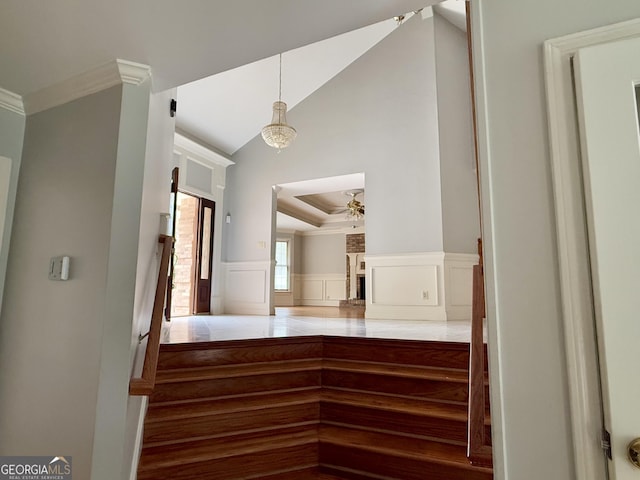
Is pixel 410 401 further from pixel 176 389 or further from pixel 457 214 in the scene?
pixel 457 214

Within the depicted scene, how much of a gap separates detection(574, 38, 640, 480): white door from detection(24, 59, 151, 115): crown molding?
5.77ft

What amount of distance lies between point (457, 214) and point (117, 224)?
4.75m

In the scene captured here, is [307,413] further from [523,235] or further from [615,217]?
[615,217]

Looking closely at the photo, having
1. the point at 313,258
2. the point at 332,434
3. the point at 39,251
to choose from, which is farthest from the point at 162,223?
the point at 313,258

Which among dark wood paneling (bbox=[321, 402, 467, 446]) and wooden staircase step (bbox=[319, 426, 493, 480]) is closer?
wooden staircase step (bbox=[319, 426, 493, 480])

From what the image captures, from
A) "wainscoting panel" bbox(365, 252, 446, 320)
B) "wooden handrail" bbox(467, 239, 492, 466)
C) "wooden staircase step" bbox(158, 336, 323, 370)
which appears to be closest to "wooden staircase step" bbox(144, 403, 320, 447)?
"wooden staircase step" bbox(158, 336, 323, 370)

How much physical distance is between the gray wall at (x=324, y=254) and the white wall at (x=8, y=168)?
9721 mm

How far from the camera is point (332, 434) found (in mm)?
2533

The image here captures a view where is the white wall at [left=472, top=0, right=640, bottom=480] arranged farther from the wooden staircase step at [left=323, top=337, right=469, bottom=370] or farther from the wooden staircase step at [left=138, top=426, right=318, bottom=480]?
the wooden staircase step at [left=323, top=337, right=469, bottom=370]

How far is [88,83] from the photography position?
6.18ft

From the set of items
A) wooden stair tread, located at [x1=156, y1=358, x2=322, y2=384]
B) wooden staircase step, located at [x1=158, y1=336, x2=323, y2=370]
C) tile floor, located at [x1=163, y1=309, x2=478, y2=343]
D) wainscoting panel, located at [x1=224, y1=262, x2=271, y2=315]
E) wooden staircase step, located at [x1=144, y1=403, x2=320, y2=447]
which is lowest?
wooden staircase step, located at [x1=144, y1=403, x2=320, y2=447]

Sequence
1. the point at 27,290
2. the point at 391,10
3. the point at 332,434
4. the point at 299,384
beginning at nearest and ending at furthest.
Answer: the point at 391,10, the point at 27,290, the point at 332,434, the point at 299,384

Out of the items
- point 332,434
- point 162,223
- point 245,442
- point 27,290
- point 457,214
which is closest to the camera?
point 27,290

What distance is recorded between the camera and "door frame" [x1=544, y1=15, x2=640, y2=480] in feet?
2.98
